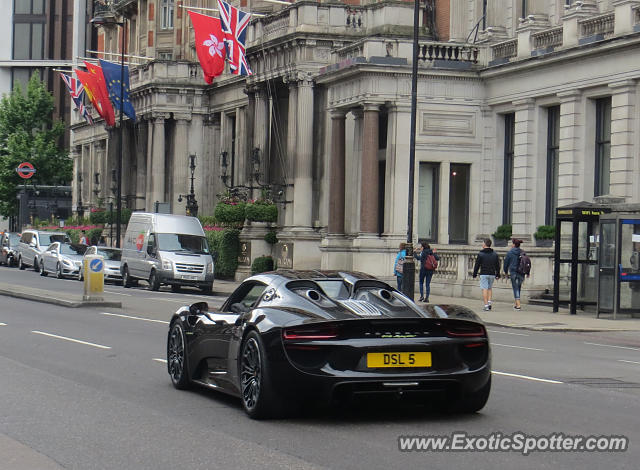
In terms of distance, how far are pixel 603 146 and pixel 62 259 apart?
24.2 m

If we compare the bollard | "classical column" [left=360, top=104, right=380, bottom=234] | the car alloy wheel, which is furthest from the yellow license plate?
"classical column" [left=360, top=104, right=380, bottom=234]

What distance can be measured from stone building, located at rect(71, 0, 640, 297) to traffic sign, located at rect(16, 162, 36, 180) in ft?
120

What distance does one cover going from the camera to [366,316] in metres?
10.8

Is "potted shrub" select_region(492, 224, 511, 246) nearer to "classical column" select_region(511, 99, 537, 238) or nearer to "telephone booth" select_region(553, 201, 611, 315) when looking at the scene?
"classical column" select_region(511, 99, 537, 238)

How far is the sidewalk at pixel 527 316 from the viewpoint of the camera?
2600 centimetres

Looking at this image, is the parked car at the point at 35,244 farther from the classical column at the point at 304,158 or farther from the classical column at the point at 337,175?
the classical column at the point at 337,175

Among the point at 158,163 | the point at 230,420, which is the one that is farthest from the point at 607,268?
the point at 158,163

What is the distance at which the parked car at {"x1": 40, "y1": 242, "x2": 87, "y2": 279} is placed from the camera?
1988 inches

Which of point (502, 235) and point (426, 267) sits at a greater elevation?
point (502, 235)

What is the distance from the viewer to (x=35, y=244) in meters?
56.7

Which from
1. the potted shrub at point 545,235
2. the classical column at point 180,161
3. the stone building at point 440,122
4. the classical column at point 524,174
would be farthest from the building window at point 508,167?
the classical column at point 180,161

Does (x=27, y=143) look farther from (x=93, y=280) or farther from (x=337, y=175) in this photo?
(x=93, y=280)

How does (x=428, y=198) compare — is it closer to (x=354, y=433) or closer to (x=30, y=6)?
(x=354, y=433)

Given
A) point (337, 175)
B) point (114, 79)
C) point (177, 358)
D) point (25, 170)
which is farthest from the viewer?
point (25, 170)
